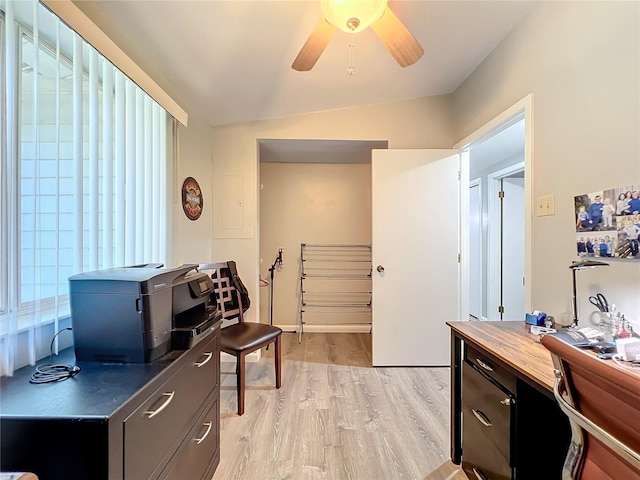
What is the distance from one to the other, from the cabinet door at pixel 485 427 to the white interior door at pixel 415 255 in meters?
1.29

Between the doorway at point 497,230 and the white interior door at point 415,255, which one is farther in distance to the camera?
the doorway at point 497,230

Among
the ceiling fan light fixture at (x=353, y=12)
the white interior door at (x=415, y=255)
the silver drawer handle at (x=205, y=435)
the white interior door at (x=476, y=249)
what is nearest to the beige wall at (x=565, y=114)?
the white interior door at (x=415, y=255)

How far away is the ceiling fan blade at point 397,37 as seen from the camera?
1.36 meters

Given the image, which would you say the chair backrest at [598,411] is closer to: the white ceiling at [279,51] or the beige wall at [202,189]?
the white ceiling at [279,51]

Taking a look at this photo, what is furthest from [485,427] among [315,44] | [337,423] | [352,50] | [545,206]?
[352,50]

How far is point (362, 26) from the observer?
1354 mm

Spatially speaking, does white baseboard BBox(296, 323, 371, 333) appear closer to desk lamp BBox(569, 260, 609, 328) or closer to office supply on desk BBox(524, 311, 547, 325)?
office supply on desk BBox(524, 311, 547, 325)

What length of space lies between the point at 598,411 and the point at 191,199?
2572mm

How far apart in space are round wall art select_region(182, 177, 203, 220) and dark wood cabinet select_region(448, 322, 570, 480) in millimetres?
2107

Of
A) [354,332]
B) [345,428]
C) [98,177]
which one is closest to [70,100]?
[98,177]

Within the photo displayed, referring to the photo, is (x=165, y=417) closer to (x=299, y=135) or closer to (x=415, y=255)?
(x=415, y=255)

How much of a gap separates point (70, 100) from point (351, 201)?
302cm

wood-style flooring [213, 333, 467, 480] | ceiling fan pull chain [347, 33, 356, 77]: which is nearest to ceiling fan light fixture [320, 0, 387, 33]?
ceiling fan pull chain [347, 33, 356, 77]

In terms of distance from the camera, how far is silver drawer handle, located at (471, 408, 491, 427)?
49.8 inches
